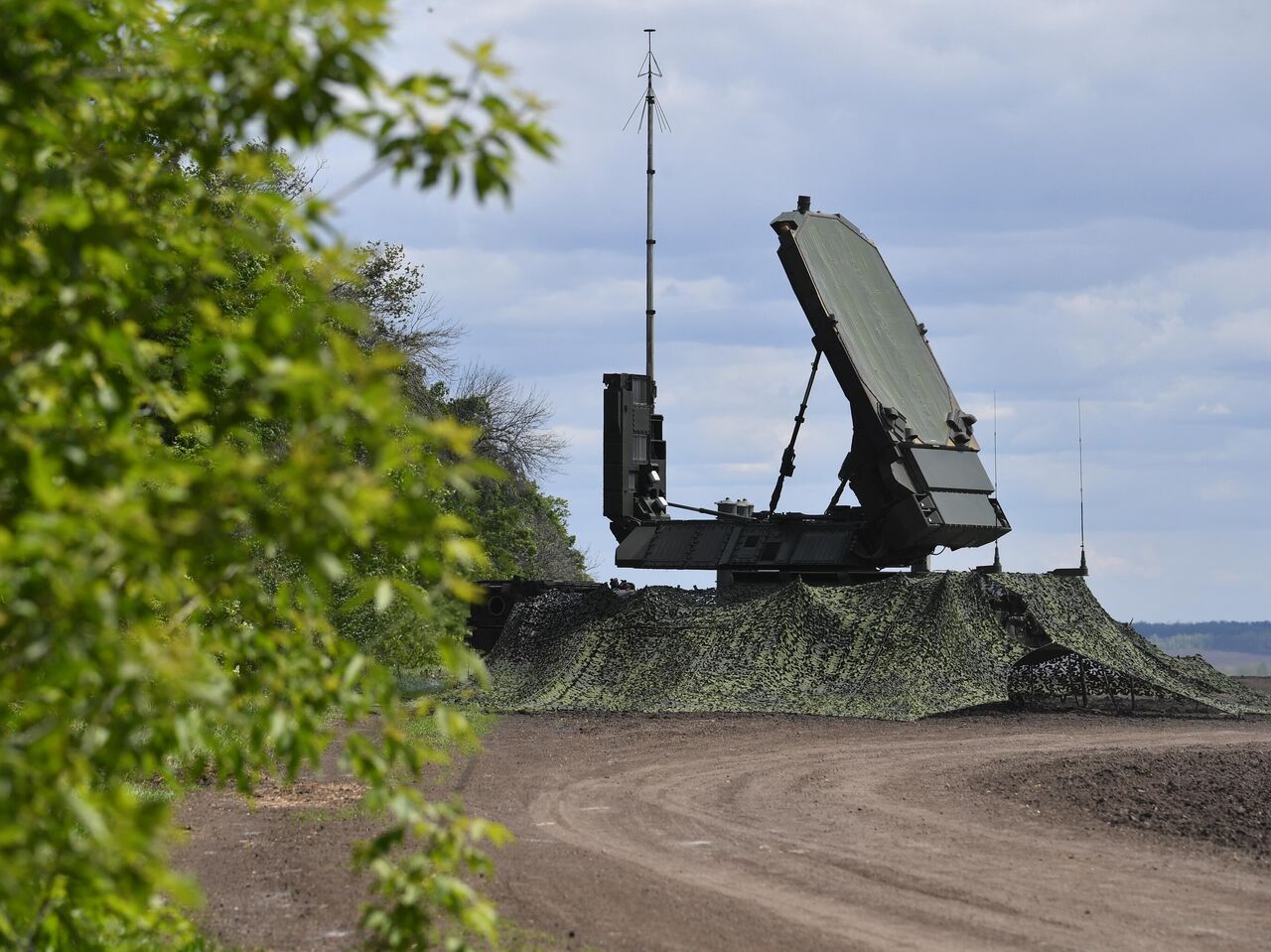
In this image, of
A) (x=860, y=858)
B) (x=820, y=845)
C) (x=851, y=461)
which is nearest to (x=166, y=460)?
(x=860, y=858)

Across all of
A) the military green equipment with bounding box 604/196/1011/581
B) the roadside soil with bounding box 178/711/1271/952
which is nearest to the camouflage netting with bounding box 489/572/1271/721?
the military green equipment with bounding box 604/196/1011/581

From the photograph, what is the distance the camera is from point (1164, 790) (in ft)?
42.3

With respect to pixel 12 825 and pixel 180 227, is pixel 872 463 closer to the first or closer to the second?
pixel 180 227

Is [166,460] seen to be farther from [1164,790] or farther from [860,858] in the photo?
[1164,790]

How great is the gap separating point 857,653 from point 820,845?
36.1 ft

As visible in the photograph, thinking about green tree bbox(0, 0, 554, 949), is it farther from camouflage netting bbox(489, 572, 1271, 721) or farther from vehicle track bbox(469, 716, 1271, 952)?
camouflage netting bbox(489, 572, 1271, 721)

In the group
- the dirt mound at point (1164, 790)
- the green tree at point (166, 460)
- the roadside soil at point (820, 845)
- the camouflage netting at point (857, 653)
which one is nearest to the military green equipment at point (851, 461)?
the camouflage netting at point (857, 653)

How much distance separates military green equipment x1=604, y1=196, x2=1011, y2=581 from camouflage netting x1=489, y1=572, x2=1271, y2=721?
0.79 metres

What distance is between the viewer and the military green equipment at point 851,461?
72.6 ft

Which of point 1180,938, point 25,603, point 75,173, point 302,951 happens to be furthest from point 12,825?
point 1180,938

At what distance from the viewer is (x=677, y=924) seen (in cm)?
800

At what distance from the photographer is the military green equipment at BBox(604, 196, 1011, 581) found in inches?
872

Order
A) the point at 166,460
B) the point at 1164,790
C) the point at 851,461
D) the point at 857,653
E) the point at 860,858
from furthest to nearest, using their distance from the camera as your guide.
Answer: the point at 851,461
the point at 857,653
the point at 1164,790
the point at 860,858
the point at 166,460

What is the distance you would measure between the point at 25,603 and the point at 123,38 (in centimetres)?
247
